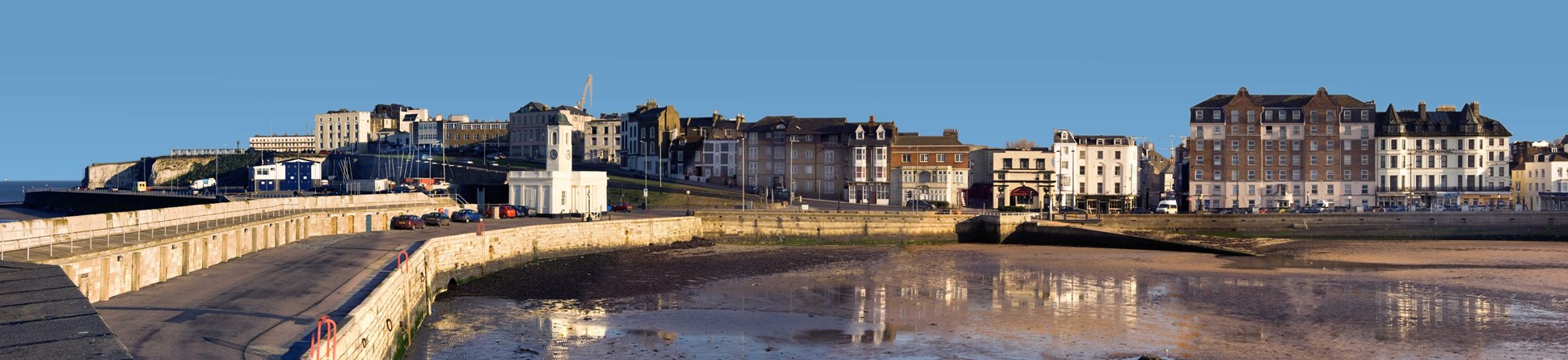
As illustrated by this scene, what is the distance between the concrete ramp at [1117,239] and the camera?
77500 mm

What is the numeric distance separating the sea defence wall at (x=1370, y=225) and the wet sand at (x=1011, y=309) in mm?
19825

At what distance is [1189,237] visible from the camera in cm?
8175

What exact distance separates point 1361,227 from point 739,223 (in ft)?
152

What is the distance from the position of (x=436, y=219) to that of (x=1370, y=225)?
6708 centimetres

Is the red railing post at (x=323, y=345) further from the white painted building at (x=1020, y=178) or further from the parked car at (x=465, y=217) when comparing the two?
the white painted building at (x=1020, y=178)

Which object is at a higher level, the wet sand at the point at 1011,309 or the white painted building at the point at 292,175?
the white painted building at the point at 292,175

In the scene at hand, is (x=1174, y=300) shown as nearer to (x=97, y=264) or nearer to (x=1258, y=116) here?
(x=97, y=264)

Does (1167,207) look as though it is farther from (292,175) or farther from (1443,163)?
(292,175)

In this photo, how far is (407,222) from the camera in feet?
203

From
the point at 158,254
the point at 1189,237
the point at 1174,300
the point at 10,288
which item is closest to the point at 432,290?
the point at 158,254

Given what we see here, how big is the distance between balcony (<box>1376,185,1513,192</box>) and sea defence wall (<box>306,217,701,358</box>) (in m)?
65.8

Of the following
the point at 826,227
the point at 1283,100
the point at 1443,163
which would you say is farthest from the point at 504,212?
the point at 1443,163

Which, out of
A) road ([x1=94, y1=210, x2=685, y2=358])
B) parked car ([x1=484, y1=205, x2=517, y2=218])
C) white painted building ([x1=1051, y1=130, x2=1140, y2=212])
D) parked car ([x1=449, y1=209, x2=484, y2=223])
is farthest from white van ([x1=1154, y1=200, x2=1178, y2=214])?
road ([x1=94, y1=210, x2=685, y2=358])

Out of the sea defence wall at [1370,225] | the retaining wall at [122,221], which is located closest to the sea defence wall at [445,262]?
the retaining wall at [122,221]
